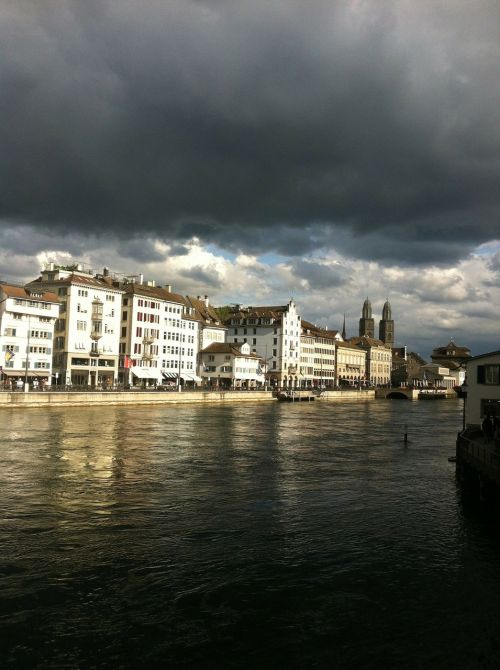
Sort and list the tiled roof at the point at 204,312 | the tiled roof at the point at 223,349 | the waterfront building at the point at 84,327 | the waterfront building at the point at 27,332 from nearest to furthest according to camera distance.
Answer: the waterfront building at the point at 27,332, the waterfront building at the point at 84,327, the tiled roof at the point at 223,349, the tiled roof at the point at 204,312

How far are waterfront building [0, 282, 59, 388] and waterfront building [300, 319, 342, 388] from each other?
91.8 meters

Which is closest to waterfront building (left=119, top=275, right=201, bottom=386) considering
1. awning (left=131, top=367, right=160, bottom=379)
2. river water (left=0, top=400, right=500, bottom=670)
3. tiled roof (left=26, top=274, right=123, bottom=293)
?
awning (left=131, top=367, right=160, bottom=379)

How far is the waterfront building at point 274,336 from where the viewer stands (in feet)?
544

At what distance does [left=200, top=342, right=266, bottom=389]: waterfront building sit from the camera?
138 m

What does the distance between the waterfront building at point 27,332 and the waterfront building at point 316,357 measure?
9185cm

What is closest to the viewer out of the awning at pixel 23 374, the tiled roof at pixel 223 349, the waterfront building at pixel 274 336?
the awning at pixel 23 374

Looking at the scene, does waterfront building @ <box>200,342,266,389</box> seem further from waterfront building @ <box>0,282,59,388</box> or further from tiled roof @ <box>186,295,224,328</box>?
waterfront building @ <box>0,282,59,388</box>

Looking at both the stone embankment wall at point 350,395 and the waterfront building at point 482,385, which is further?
the stone embankment wall at point 350,395

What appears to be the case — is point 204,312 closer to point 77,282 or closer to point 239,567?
point 77,282

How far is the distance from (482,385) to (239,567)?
101ft

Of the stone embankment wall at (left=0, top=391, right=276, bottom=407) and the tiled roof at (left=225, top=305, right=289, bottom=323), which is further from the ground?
the tiled roof at (left=225, top=305, right=289, bottom=323)

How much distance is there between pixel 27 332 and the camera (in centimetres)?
9425

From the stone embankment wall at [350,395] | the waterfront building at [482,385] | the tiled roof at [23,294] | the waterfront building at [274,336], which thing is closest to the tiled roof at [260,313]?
the waterfront building at [274,336]

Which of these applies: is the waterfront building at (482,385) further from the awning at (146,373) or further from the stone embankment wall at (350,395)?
the stone embankment wall at (350,395)
